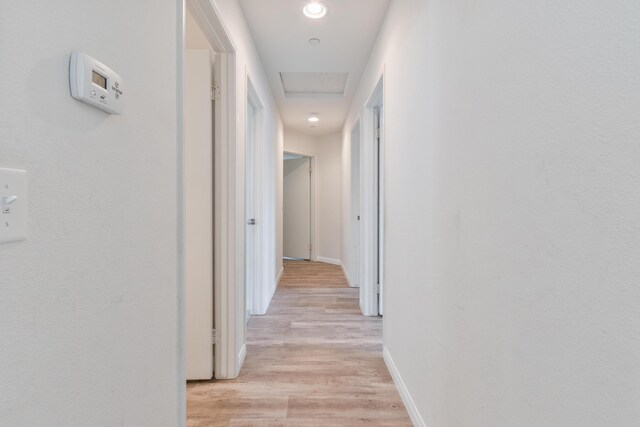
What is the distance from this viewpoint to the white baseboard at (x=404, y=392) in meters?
1.62

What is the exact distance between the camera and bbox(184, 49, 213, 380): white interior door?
1.96 metres

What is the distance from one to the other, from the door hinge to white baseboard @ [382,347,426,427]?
1.99m

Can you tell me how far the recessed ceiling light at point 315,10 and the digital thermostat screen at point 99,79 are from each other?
184 centimetres

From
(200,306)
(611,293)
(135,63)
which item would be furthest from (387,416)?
(135,63)

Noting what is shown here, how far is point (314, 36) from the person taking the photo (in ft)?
8.64

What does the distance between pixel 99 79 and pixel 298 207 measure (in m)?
5.65

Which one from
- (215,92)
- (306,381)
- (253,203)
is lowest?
(306,381)

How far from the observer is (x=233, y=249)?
2.04 metres

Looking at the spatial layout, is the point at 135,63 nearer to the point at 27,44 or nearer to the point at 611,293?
the point at 27,44

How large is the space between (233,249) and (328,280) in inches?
115

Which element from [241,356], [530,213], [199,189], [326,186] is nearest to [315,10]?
[199,189]

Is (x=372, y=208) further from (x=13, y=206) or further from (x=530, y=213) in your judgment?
(x=13, y=206)

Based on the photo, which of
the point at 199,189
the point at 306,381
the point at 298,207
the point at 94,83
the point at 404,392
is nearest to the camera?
the point at 94,83

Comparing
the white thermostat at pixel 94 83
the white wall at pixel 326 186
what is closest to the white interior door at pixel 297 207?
the white wall at pixel 326 186
